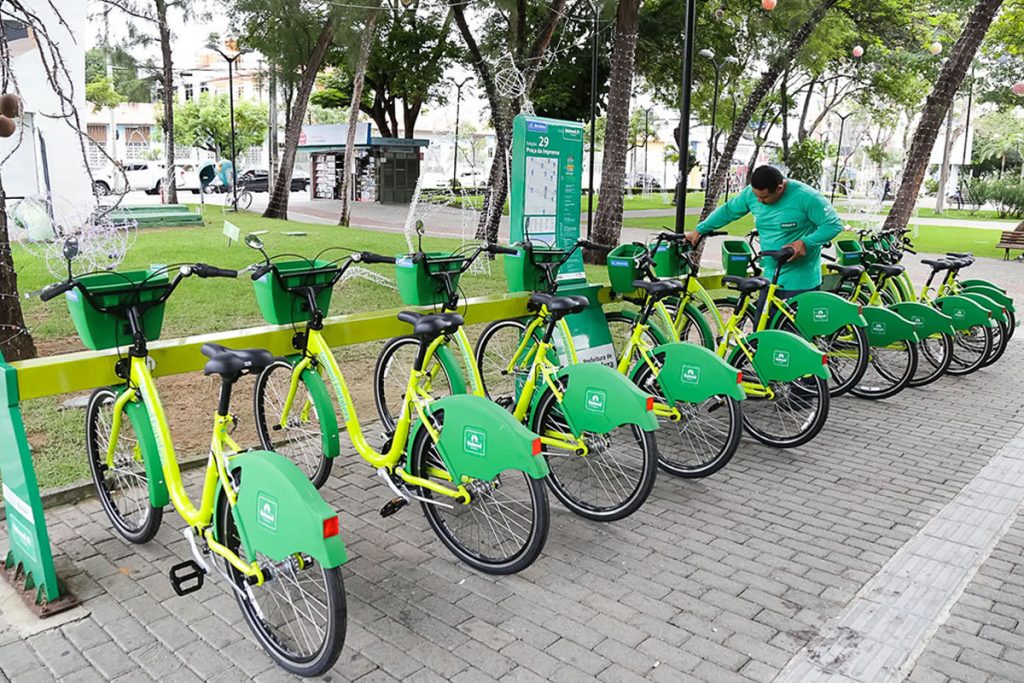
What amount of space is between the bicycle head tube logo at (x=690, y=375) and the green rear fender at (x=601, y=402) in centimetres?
68

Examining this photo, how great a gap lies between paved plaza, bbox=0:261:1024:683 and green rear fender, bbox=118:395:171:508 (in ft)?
1.18

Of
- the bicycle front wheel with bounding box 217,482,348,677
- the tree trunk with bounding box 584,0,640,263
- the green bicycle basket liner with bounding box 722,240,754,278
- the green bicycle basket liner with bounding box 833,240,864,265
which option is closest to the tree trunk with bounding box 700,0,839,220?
the tree trunk with bounding box 584,0,640,263

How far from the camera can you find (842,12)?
1620 cm

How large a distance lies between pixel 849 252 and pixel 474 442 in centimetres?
541

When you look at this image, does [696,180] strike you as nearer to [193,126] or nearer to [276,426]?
[193,126]

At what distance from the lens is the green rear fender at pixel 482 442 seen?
10.5ft

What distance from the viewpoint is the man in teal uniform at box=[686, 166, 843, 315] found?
5.74 metres


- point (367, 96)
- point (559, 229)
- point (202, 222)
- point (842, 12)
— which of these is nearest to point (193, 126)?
point (367, 96)

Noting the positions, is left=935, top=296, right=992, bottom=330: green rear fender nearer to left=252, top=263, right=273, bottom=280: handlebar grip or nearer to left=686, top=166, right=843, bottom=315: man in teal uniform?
left=686, top=166, right=843, bottom=315: man in teal uniform

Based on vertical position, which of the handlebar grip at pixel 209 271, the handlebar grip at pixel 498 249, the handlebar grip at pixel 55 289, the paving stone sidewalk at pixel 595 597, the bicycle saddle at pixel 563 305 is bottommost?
the paving stone sidewalk at pixel 595 597

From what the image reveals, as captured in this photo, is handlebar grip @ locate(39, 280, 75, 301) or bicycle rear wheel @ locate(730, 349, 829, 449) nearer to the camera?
handlebar grip @ locate(39, 280, 75, 301)

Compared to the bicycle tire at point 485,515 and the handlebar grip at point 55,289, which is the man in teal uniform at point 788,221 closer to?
the bicycle tire at point 485,515

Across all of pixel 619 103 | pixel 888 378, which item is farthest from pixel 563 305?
pixel 619 103

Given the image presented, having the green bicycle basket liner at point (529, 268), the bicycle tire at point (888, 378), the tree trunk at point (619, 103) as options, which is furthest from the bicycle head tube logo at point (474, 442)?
the tree trunk at point (619, 103)
